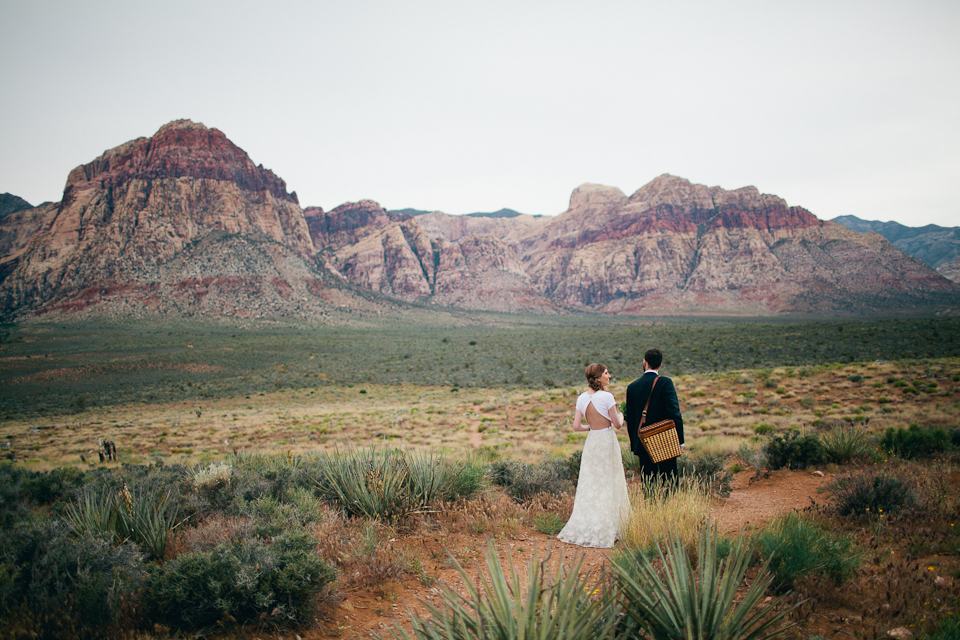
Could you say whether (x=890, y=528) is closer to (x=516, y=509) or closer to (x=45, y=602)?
(x=516, y=509)

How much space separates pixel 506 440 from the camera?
44.5 feet

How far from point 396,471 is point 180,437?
52.7ft

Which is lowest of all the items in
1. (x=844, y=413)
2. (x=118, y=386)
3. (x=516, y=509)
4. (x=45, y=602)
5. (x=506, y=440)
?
(x=118, y=386)

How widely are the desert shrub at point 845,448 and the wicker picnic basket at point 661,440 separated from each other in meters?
4.32

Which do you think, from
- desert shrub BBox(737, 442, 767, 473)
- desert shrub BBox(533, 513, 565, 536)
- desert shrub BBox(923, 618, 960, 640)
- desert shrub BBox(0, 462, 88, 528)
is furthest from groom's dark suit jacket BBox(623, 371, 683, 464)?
desert shrub BBox(0, 462, 88, 528)

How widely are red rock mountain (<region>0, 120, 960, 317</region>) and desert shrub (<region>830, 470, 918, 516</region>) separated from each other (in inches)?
3439

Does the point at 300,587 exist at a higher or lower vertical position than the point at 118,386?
higher

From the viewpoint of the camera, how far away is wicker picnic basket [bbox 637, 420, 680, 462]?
5035mm

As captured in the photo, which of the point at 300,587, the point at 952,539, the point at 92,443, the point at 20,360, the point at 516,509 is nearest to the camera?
the point at 300,587

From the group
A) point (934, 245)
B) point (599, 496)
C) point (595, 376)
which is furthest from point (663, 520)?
point (934, 245)

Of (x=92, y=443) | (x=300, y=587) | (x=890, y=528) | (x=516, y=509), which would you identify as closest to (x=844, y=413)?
(x=890, y=528)

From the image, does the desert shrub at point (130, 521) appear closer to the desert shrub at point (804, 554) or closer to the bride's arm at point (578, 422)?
the bride's arm at point (578, 422)

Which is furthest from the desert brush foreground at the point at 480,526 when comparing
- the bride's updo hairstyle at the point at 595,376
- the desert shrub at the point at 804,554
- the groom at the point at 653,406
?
the bride's updo hairstyle at the point at 595,376

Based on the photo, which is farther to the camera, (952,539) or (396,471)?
(396,471)
